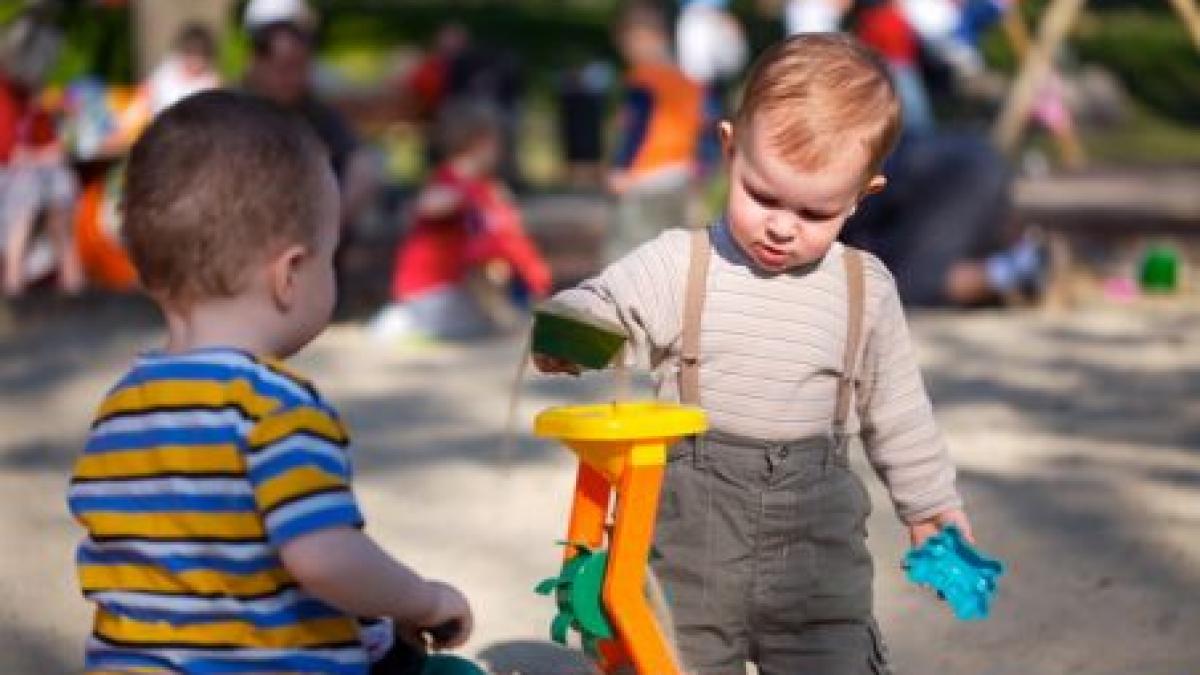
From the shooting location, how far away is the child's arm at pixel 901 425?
3621 mm

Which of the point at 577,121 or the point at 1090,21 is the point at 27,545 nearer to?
the point at 577,121

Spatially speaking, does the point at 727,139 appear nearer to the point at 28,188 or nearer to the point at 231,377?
the point at 231,377

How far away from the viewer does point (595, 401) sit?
729 cm

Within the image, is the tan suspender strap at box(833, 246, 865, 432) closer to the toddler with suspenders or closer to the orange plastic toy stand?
the toddler with suspenders

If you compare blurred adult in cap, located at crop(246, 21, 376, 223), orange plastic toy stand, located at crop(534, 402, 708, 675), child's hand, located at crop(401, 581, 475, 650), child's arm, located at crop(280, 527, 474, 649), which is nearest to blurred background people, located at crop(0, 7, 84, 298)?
blurred adult in cap, located at crop(246, 21, 376, 223)

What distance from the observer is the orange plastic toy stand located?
314 cm

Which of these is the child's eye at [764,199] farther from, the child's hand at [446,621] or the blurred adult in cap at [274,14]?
the blurred adult in cap at [274,14]

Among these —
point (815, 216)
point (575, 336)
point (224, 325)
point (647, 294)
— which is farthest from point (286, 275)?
point (815, 216)

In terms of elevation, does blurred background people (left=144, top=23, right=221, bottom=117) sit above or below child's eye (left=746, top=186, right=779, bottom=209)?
above

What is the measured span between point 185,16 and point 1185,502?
8431 mm

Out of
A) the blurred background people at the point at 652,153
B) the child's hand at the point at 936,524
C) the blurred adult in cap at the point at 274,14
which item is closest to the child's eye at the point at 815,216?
the child's hand at the point at 936,524

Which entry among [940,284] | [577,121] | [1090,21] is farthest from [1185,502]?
[1090,21]

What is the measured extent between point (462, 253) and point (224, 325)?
6.97 meters

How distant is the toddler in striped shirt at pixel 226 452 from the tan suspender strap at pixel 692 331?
34.0 inches
